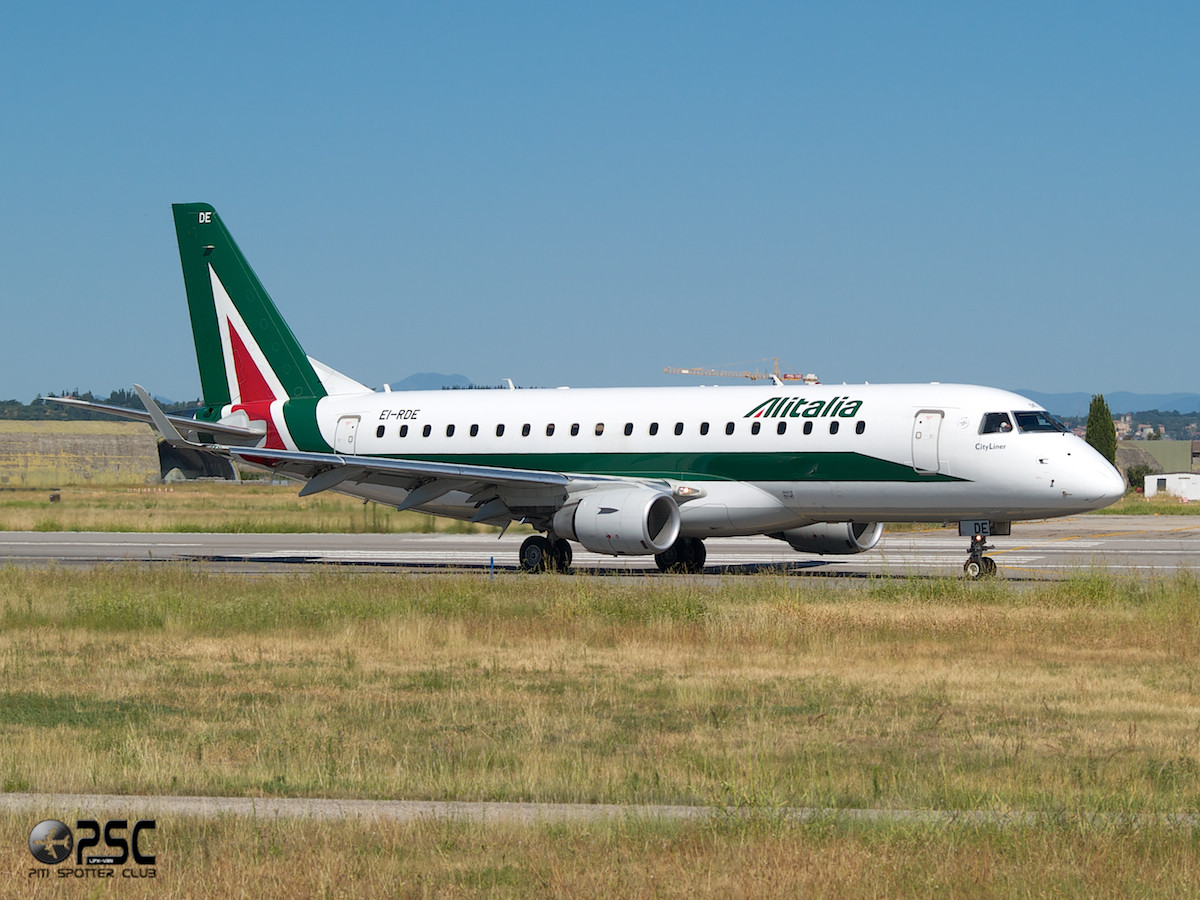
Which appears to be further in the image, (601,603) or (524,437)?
(524,437)

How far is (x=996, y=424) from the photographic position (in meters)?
27.8

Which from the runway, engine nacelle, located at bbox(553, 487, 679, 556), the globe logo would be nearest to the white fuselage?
engine nacelle, located at bbox(553, 487, 679, 556)

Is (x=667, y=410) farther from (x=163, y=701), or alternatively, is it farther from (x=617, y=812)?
(x=617, y=812)

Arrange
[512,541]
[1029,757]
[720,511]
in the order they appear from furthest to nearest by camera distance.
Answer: [512,541]
[720,511]
[1029,757]

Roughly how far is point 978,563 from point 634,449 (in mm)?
7828

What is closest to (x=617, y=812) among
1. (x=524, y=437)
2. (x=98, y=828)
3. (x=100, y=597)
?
(x=98, y=828)

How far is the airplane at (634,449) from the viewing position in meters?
27.9

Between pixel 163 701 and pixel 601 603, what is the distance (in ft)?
27.6

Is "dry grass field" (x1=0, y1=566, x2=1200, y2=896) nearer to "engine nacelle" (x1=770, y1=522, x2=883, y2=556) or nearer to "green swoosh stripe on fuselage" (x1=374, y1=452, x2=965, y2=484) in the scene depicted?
"green swoosh stripe on fuselage" (x1=374, y1=452, x2=965, y2=484)

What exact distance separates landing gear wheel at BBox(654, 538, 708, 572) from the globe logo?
23877 millimetres

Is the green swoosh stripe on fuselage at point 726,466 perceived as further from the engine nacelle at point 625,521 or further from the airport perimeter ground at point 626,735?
the airport perimeter ground at point 626,735

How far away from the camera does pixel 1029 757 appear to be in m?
11.2

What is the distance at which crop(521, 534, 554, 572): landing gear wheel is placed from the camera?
3164cm

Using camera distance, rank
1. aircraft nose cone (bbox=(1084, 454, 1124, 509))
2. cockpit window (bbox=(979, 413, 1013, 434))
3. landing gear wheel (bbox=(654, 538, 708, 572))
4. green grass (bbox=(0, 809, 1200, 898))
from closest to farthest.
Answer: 1. green grass (bbox=(0, 809, 1200, 898))
2. aircraft nose cone (bbox=(1084, 454, 1124, 509))
3. cockpit window (bbox=(979, 413, 1013, 434))
4. landing gear wheel (bbox=(654, 538, 708, 572))
